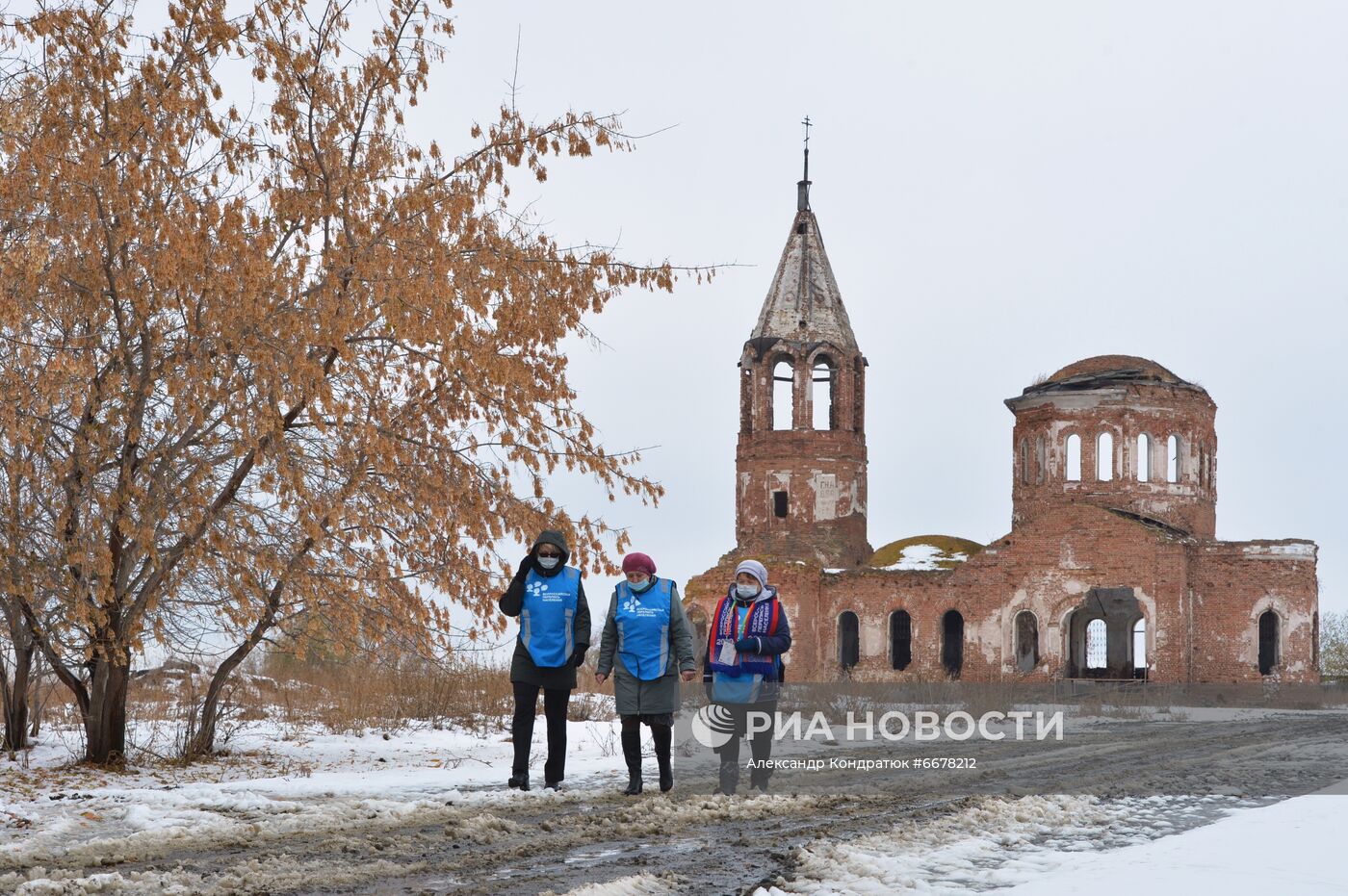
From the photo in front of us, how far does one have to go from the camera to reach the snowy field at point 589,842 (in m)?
6.08

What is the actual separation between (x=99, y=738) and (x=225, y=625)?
133 cm

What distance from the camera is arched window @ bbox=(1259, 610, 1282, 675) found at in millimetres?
35219

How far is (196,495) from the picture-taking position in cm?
1030

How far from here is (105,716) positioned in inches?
463

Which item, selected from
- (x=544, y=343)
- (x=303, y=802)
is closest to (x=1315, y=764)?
(x=544, y=343)

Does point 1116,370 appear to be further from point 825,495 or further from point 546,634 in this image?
point 546,634

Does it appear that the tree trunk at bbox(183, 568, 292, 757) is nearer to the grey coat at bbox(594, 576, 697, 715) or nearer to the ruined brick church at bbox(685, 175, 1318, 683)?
the grey coat at bbox(594, 576, 697, 715)

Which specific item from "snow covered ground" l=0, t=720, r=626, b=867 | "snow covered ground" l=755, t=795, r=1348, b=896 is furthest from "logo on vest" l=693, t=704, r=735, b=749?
"snow covered ground" l=755, t=795, r=1348, b=896

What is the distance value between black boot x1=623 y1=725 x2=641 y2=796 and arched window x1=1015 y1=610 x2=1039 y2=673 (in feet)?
95.3

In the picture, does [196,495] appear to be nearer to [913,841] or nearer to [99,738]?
[99,738]

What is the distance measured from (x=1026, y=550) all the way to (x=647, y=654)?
28308 millimetres

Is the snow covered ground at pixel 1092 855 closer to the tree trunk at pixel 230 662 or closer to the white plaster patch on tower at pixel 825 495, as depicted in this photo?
the tree trunk at pixel 230 662

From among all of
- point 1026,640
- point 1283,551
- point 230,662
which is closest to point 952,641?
point 1026,640

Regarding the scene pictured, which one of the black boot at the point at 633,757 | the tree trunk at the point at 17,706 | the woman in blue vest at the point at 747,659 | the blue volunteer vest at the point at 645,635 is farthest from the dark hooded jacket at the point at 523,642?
the tree trunk at the point at 17,706
